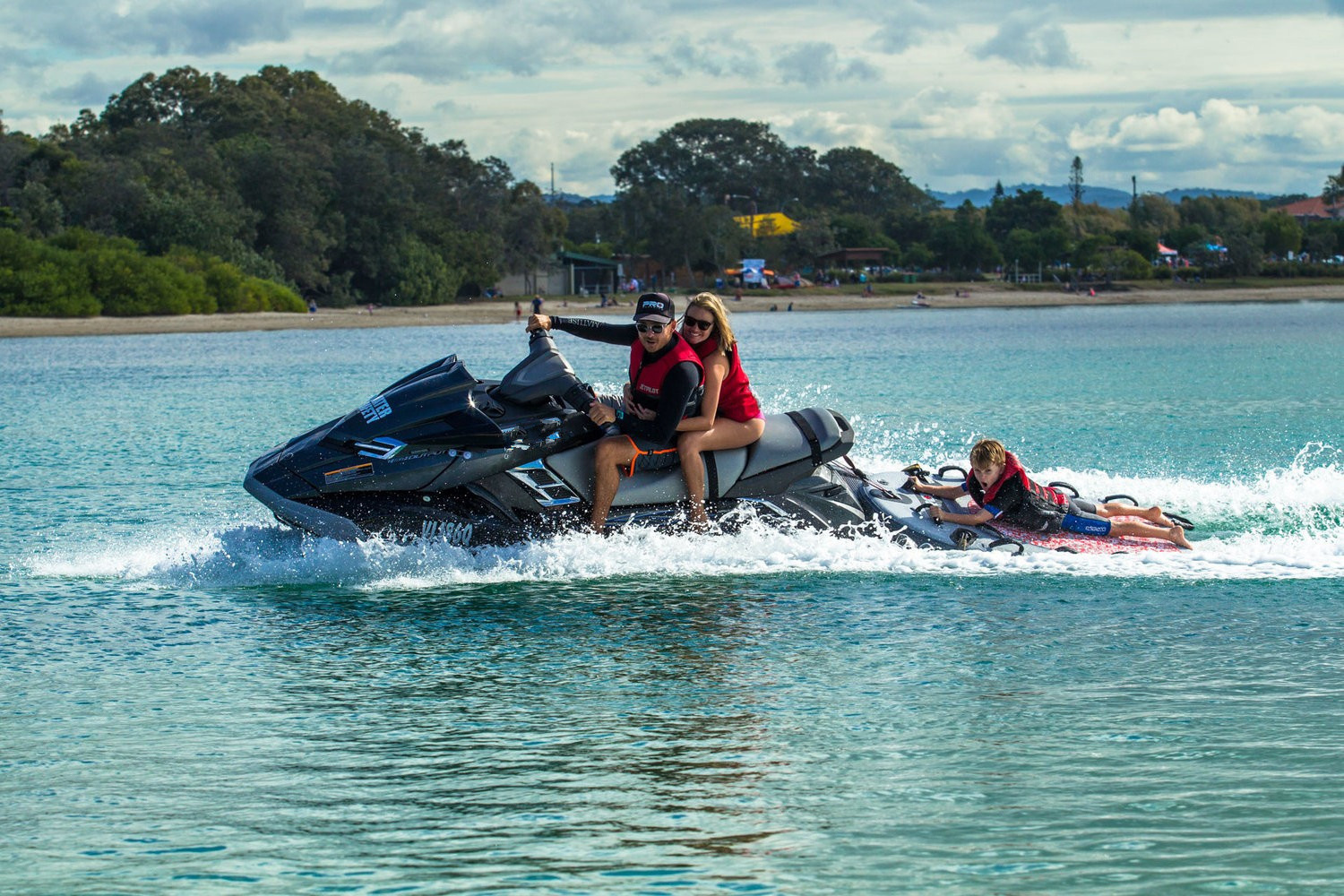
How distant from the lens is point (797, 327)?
6725cm

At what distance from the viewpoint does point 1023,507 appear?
8.29 m

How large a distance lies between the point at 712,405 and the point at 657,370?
13.8 inches

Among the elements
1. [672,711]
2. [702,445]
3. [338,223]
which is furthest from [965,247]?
[672,711]

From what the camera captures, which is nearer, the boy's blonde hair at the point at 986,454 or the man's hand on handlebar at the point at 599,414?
the man's hand on handlebar at the point at 599,414

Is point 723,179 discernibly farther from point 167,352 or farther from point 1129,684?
point 1129,684

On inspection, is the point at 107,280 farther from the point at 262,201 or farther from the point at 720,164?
the point at 720,164

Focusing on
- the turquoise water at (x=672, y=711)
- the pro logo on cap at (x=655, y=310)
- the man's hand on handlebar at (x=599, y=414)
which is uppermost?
the pro logo on cap at (x=655, y=310)

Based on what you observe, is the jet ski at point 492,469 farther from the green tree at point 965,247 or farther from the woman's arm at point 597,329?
the green tree at point 965,247

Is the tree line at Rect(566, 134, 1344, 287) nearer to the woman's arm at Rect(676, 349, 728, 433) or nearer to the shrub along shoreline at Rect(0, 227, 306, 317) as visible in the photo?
the shrub along shoreline at Rect(0, 227, 306, 317)

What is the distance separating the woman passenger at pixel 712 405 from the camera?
7539mm

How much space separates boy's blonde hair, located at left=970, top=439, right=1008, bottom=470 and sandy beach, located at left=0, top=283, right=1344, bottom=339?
52890 mm

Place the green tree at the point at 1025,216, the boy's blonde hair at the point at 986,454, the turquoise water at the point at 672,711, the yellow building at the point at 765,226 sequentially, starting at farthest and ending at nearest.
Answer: the green tree at the point at 1025,216, the yellow building at the point at 765,226, the boy's blonde hair at the point at 986,454, the turquoise water at the point at 672,711

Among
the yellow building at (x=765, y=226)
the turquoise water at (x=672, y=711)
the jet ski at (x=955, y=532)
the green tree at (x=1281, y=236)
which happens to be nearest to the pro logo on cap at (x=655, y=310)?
the turquoise water at (x=672, y=711)

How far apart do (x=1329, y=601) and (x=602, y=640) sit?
12.6ft
